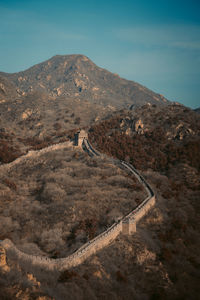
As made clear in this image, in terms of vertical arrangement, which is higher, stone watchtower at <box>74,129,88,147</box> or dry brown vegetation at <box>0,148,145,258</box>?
stone watchtower at <box>74,129,88,147</box>

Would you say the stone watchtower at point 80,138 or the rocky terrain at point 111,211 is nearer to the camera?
the rocky terrain at point 111,211

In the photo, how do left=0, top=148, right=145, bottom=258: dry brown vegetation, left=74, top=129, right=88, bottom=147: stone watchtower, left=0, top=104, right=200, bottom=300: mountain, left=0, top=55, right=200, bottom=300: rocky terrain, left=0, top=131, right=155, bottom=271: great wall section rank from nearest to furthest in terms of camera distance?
1. left=0, top=104, right=200, bottom=300: mountain
2. left=0, top=55, right=200, bottom=300: rocky terrain
3. left=0, top=131, right=155, bottom=271: great wall section
4. left=0, top=148, right=145, bottom=258: dry brown vegetation
5. left=74, top=129, right=88, bottom=147: stone watchtower

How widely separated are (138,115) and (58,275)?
8693 centimetres

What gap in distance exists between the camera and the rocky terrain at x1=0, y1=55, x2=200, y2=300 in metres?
32.2

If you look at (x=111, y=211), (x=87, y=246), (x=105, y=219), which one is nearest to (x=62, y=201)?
(x=111, y=211)

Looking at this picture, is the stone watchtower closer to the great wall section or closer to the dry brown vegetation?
the dry brown vegetation

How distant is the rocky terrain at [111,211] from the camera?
32153 mm

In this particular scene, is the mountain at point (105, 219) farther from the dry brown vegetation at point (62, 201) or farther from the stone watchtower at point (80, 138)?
the stone watchtower at point (80, 138)

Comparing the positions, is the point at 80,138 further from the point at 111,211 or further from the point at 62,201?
the point at 111,211

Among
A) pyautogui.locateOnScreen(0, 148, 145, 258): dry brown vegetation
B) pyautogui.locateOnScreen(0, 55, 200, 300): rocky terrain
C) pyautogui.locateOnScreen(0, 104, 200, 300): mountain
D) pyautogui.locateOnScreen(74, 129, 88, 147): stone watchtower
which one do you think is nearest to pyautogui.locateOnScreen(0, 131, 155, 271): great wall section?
pyautogui.locateOnScreen(0, 104, 200, 300): mountain

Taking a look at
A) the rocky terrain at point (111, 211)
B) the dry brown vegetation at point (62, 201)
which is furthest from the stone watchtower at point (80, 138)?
the dry brown vegetation at point (62, 201)

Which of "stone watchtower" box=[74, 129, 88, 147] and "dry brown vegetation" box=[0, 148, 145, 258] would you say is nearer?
"dry brown vegetation" box=[0, 148, 145, 258]

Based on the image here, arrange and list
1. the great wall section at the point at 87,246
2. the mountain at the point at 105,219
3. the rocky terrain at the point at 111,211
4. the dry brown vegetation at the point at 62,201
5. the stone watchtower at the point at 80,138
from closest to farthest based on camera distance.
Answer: the mountain at the point at 105,219, the rocky terrain at the point at 111,211, the great wall section at the point at 87,246, the dry brown vegetation at the point at 62,201, the stone watchtower at the point at 80,138

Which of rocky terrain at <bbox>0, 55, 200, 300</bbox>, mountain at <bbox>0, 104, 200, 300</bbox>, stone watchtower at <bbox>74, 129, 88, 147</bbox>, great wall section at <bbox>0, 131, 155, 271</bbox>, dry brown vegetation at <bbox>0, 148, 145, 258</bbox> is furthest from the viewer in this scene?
stone watchtower at <bbox>74, 129, 88, 147</bbox>
